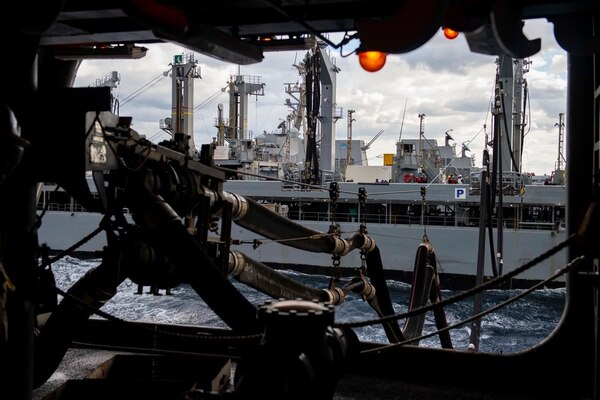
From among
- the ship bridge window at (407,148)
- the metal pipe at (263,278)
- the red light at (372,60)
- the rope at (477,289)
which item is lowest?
the metal pipe at (263,278)

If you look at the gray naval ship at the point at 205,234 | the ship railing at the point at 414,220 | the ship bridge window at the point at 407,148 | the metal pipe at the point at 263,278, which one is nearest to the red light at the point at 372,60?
the gray naval ship at the point at 205,234

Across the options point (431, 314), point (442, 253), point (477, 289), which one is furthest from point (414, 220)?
point (477, 289)

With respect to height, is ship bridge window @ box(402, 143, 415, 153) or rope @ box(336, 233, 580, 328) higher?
ship bridge window @ box(402, 143, 415, 153)

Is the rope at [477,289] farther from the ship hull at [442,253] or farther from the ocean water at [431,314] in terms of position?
the ship hull at [442,253]

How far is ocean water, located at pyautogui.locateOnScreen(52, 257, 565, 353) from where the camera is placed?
2011 centimetres

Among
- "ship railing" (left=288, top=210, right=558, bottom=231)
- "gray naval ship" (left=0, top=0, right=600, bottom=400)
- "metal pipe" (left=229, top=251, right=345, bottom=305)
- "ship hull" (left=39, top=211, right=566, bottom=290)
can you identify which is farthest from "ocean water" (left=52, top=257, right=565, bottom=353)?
"gray naval ship" (left=0, top=0, right=600, bottom=400)

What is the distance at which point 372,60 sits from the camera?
405 centimetres

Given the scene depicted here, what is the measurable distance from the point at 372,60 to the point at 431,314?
2083 cm

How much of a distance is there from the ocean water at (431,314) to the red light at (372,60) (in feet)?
51.1

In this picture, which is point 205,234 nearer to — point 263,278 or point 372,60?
point 263,278

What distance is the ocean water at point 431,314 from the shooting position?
20.1 m

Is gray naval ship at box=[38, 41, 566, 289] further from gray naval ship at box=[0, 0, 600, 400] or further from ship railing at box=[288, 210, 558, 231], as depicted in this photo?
gray naval ship at box=[0, 0, 600, 400]

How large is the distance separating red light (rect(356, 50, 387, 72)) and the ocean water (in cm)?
1556

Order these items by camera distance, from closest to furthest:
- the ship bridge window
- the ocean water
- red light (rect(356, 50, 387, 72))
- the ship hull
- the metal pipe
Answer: red light (rect(356, 50, 387, 72)) → the metal pipe → the ocean water → the ship hull → the ship bridge window
